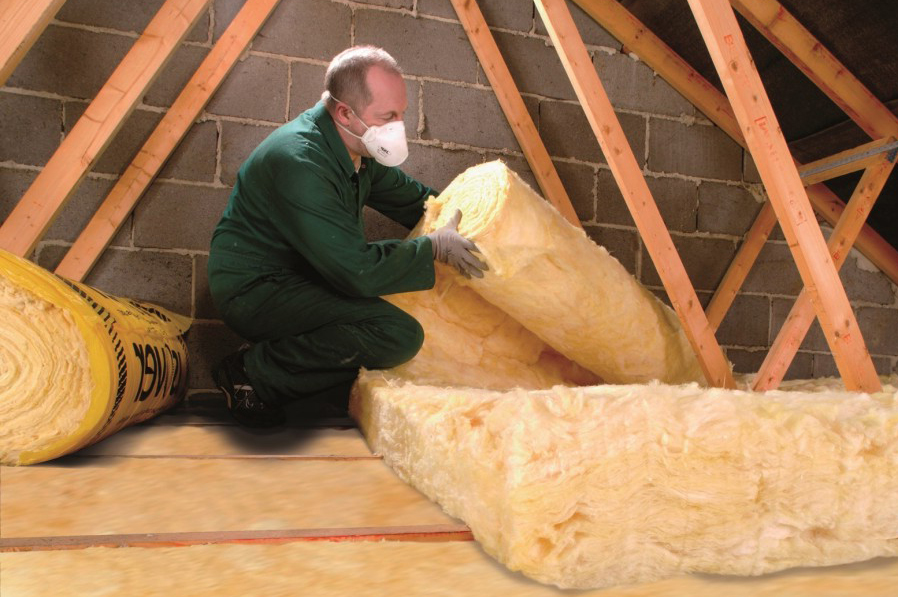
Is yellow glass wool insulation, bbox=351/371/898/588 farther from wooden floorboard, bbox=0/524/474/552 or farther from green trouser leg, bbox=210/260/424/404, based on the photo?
green trouser leg, bbox=210/260/424/404

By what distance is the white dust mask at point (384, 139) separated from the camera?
6.42 ft

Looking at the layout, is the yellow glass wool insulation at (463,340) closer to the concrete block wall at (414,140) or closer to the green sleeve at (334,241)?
the green sleeve at (334,241)

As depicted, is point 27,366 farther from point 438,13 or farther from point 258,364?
point 438,13

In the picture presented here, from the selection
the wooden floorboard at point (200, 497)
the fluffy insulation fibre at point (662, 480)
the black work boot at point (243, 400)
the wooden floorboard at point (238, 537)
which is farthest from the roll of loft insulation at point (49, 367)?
the fluffy insulation fibre at point (662, 480)

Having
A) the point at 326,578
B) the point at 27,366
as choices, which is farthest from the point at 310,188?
the point at 326,578

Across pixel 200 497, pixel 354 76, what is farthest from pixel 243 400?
pixel 354 76

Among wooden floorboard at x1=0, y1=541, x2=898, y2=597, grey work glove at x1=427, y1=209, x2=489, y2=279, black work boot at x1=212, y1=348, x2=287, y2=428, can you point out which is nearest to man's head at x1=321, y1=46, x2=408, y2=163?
grey work glove at x1=427, y1=209, x2=489, y2=279

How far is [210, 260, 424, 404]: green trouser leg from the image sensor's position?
189 centimetres

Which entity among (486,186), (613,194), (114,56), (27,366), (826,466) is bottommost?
(27,366)

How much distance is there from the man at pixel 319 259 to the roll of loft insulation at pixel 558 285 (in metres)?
0.09

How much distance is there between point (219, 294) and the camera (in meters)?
1.98

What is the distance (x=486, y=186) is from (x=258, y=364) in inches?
34.5

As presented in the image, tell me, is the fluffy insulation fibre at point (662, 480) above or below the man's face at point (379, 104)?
below

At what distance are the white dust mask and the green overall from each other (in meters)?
0.09
